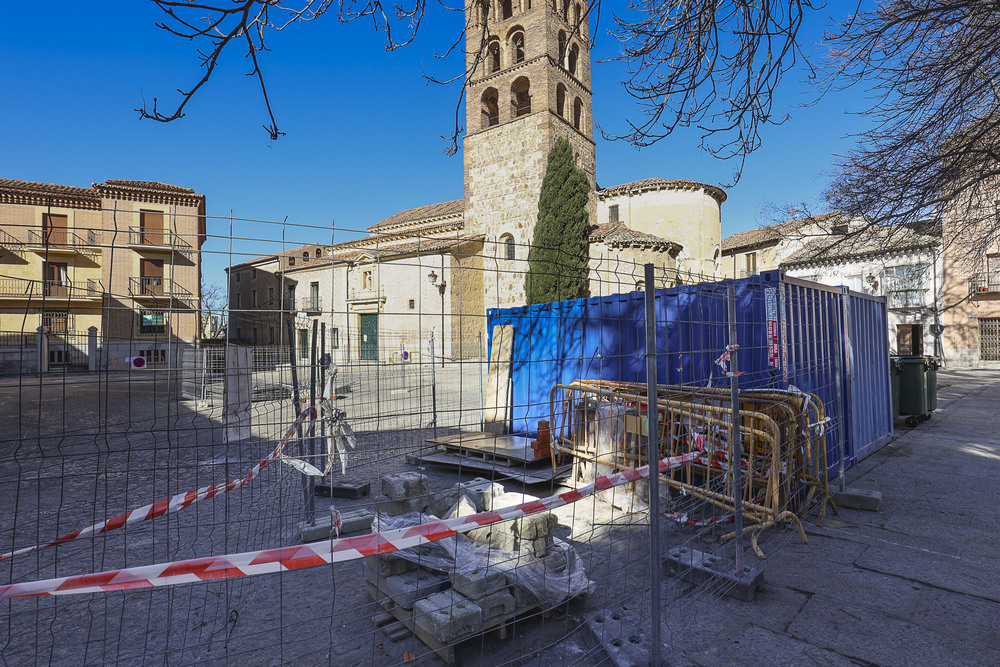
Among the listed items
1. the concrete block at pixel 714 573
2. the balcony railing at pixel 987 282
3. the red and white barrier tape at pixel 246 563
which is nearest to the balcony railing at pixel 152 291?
the red and white barrier tape at pixel 246 563

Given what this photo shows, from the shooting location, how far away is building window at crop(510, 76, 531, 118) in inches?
990

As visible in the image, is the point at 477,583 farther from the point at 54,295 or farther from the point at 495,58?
the point at 495,58

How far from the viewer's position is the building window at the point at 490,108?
1031 inches

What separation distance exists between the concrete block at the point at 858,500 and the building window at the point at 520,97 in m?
23.3

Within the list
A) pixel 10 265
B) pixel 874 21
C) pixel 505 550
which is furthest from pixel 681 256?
pixel 10 265

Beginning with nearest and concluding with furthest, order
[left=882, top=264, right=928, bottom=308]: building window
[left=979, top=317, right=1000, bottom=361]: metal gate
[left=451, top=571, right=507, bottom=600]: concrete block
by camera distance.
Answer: [left=451, top=571, right=507, bottom=600]: concrete block → [left=979, top=317, right=1000, bottom=361]: metal gate → [left=882, top=264, right=928, bottom=308]: building window

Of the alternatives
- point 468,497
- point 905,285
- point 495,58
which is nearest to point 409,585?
point 468,497

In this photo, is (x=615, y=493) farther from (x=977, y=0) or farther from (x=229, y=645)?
(x=977, y=0)

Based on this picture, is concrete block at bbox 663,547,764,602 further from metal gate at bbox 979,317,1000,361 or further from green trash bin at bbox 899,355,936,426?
metal gate at bbox 979,317,1000,361

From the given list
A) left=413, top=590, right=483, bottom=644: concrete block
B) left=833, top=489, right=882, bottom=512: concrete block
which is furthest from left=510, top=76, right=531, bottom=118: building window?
left=413, top=590, right=483, bottom=644: concrete block

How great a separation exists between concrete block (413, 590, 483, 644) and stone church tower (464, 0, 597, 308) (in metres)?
20.5

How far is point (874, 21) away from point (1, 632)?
8.72 metres

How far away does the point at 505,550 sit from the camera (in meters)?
3.31

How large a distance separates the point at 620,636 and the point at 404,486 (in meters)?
1.79
